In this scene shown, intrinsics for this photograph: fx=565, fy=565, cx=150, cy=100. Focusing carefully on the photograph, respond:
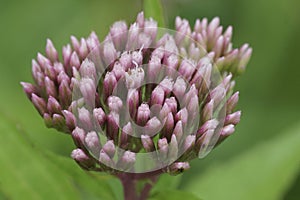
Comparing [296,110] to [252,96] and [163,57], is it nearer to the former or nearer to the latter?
[252,96]

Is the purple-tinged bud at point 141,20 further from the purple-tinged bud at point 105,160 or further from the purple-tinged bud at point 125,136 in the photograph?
the purple-tinged bud at point 105,160

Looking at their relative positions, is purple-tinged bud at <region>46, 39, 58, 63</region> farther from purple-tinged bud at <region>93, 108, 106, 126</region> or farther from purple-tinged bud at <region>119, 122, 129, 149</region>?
purple-tinged bud at <region>119, 122, 129, 149</region>

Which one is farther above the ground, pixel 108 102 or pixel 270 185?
pixel 108 102

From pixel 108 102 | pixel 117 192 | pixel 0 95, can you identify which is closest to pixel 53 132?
pixel 0 95

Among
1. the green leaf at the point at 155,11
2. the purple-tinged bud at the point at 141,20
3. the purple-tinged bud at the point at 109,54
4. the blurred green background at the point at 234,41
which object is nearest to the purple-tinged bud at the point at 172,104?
the purple-tinged bud at the point at 109,54

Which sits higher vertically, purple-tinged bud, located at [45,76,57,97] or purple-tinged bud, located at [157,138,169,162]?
purple-tinged bud, located at [45,76,57,97]

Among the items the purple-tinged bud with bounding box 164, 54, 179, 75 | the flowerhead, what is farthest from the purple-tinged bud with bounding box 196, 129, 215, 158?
the purple-tinged bud with bounding box 164, 54, 179, 75

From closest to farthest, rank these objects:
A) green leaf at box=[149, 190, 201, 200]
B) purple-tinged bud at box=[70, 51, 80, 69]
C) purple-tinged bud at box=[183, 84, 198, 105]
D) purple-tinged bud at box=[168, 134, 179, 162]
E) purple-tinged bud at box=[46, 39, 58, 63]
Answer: purple-tinged bud at box=[168, 134, 179, 162] < purple-tinged bud at box=[183, 84, 198, 105] < green leaf at box=[149, 190, 201, 200] < purple-tinged bud at box=[70, 51, 80, 69] < purple-tinged bud at box=[46, 39, 58, 63]
